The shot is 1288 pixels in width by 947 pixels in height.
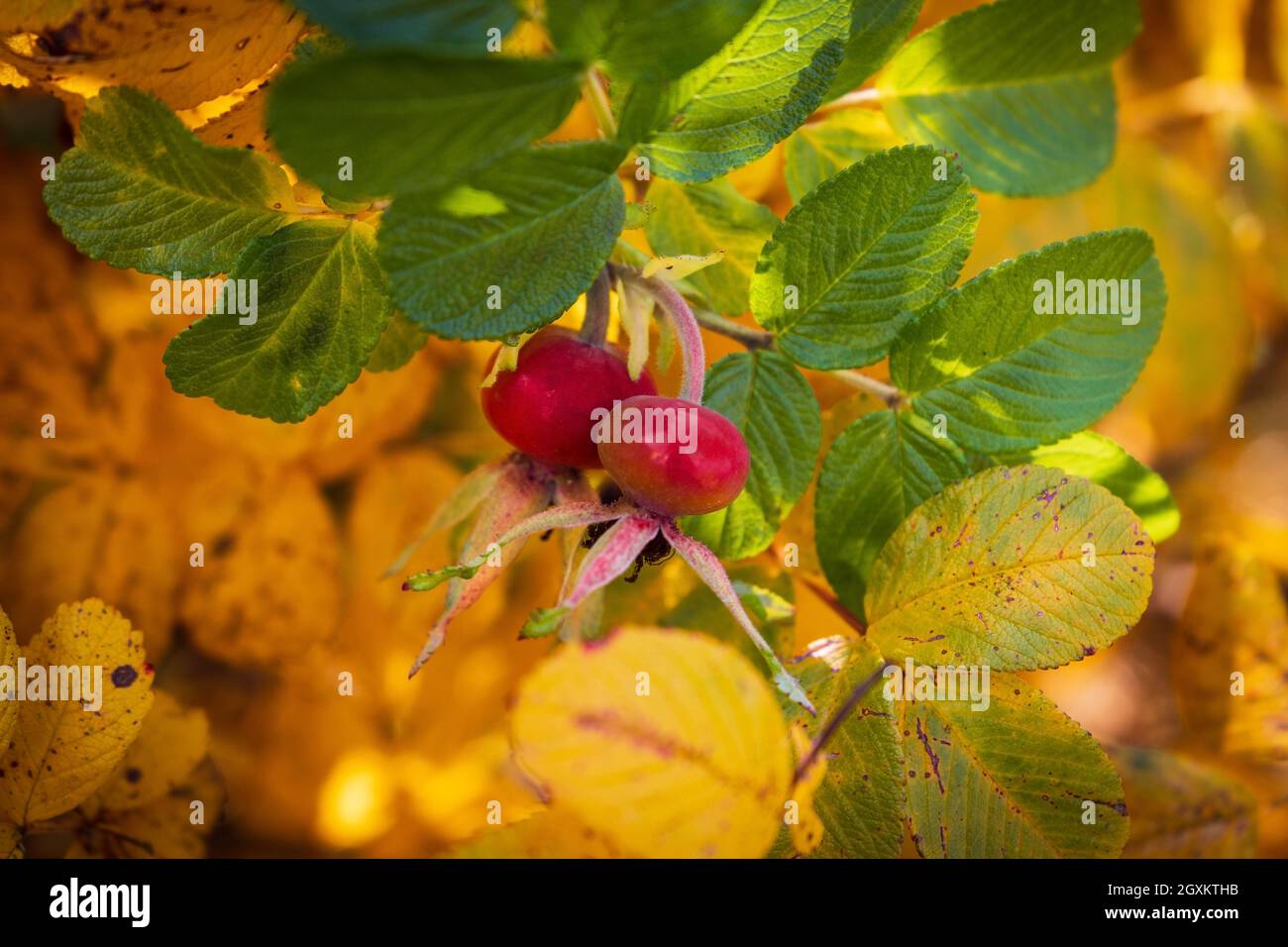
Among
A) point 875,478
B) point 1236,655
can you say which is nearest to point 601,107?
point 875,478

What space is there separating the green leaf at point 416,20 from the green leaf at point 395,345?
266 mm

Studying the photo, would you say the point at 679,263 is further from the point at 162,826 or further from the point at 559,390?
the point at 162,826

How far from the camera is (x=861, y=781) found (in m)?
0.61

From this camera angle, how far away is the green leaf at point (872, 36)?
0.65 m

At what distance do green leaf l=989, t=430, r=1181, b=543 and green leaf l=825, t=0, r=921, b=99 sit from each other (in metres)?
0.28

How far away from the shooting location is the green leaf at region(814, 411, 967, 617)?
2.19 feet

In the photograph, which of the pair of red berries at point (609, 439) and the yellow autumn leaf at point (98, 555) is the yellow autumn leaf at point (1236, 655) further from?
the yellow autumn leaf at point (98, 555)

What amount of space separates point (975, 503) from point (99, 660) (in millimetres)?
540

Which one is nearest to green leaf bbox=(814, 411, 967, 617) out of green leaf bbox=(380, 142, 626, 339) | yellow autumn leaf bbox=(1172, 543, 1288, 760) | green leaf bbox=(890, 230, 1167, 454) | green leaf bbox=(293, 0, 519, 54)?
green leaf bbox=(890, 230, 1167, 454)

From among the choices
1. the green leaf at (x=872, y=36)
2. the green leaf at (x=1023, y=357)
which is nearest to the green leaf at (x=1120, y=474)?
the green leaf at (x=1023, y=357)

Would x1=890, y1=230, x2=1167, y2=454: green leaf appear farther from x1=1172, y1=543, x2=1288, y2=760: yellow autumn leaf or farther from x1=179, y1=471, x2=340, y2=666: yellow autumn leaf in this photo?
x1=179, y1=471, x2=340, y2=666: yellow autumn leaf

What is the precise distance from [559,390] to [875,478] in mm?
227

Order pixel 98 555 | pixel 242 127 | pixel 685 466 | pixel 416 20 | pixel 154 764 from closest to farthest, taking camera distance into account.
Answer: pixel 416 20, pixel 685 466, pixel 242 127, pixel 154 764, pixel 98 555

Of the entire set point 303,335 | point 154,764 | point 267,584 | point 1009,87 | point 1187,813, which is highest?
point 1009,87
